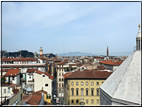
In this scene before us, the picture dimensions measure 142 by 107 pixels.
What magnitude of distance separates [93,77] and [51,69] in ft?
77.8

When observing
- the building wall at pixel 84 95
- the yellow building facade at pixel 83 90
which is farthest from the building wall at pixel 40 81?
the yellow building facade at pixel 83 90

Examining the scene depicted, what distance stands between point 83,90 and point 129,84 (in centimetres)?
1916

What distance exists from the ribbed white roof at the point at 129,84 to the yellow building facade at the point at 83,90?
17663 millimetres

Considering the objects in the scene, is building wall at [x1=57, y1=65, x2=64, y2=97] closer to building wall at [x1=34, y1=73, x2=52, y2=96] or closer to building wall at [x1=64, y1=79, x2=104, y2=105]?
building wall at [x1=64, y1=79, x2=104, y2=105]

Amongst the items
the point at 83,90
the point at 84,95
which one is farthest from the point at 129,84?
the point at 83,90

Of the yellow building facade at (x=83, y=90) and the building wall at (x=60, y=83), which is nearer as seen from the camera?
the yellow building facade at (x=83, y=90)

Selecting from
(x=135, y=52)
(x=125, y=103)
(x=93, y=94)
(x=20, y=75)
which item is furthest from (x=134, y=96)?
(x=20, y=75)

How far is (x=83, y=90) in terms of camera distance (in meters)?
27.9

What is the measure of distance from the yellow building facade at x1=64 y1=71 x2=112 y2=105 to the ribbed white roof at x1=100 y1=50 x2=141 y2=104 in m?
17.7

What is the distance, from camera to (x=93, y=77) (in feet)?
92.5

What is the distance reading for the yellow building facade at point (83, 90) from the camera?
27422mm

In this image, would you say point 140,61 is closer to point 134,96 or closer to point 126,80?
point 126,80

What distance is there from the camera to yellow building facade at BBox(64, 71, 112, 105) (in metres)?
27.4

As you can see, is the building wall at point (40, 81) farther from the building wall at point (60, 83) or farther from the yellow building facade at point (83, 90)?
the building wall at point (60, 83)
